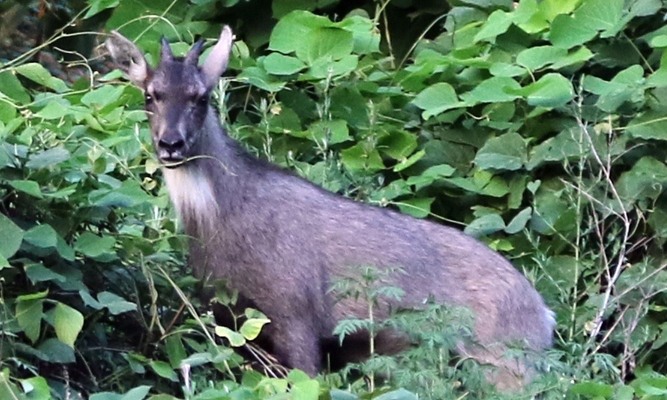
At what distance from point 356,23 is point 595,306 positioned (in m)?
2.60

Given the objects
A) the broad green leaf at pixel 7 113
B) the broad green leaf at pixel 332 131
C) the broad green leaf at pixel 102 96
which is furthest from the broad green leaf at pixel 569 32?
the broad green leaf at pixel 7 113

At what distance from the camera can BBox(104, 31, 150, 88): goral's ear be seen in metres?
6.92

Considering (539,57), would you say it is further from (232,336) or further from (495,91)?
(232,336)

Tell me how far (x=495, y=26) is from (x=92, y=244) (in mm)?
3227

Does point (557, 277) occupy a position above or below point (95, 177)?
below

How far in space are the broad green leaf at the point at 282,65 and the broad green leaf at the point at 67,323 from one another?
3.03 m

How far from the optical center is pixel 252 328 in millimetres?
6434

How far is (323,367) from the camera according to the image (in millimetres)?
6926

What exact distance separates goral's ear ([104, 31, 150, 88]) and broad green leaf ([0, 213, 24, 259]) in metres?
0.91

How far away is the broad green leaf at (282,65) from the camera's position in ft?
29.6

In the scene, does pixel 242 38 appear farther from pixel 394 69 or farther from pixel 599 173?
pixel 599 173

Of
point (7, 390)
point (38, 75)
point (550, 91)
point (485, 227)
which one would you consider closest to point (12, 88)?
point (38, 75)

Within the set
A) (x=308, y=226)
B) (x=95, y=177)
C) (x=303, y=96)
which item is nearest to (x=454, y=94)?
(x=303, y=96)

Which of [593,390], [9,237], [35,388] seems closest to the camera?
[35,388]
